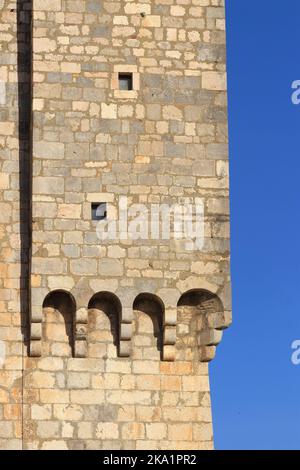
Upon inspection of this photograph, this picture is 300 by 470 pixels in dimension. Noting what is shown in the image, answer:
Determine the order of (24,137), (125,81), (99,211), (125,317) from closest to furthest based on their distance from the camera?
1. (125,317)
2. (99,211)
3. (125,81)
4. (24,137)

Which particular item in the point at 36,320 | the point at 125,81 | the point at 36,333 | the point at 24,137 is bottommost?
the point at 36,333

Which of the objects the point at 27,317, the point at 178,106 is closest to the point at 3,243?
the point at 27,317

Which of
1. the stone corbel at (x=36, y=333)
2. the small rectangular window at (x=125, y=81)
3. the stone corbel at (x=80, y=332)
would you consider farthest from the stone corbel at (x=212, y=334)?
the small rectangular window at (x=125, y=81)

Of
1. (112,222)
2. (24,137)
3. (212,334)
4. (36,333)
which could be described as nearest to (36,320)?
(36,333)

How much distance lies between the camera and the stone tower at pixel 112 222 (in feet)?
76.6

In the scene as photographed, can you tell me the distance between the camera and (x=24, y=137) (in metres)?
24.3

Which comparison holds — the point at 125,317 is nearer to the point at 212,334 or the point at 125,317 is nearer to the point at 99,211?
the point at 212,334

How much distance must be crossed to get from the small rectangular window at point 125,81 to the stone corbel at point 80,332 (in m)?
2.72

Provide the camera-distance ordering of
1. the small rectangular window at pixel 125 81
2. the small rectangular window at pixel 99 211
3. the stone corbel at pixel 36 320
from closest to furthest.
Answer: the stone corbel at pixel 36 320, the small rectangular window at pixel 99 211, the small rectangular window at pixel 125 81

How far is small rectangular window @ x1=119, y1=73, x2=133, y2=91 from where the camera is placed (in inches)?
947

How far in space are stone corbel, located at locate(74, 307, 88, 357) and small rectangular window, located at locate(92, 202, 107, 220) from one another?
108cm

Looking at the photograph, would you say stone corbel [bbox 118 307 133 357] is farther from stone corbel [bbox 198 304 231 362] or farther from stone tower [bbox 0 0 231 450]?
stone corbel [bbox 198 304 231 362]

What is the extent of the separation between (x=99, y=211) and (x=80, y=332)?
4.68 feet

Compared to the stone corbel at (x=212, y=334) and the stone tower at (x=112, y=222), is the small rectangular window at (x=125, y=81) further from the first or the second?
the stone corbel at (x=212, y=334)
